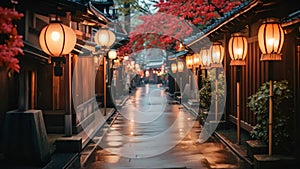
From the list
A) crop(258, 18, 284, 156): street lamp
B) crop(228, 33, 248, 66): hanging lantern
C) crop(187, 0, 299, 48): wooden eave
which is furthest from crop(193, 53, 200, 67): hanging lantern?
crop(258, 18, 284, 156): street lamp

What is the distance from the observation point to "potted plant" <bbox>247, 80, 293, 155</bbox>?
1061 centimetres

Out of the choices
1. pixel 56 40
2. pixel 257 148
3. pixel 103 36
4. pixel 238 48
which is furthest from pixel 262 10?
pixel 103 36

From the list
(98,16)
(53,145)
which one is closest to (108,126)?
(53,145)

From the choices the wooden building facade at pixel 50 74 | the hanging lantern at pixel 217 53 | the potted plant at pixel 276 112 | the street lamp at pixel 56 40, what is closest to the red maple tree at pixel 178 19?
the wooden building facade at pixel 50 74

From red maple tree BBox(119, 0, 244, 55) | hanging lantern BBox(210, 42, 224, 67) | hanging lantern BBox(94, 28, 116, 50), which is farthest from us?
red maple tree BBox(119, 0, 244, 55)

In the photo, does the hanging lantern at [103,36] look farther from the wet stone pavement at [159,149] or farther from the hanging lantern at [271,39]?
the hanging lantern at [271,39]

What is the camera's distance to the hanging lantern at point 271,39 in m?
10.2

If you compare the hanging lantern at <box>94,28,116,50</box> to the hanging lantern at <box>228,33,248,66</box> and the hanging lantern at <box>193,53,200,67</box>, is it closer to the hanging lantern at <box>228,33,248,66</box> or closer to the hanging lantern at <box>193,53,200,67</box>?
the hanging lantern at <box>228,33,248,66</box>

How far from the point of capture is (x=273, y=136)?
10.6 meters

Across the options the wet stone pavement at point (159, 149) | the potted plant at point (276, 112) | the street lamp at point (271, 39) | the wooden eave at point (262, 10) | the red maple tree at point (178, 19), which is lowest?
the wet stone pavement at point (159, 149)

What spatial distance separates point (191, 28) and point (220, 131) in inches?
478

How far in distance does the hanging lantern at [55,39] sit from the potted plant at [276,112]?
5829 mm

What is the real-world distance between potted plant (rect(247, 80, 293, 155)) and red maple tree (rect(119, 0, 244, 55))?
1218cm

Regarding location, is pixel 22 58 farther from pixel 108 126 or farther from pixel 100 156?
pixel 108 126
